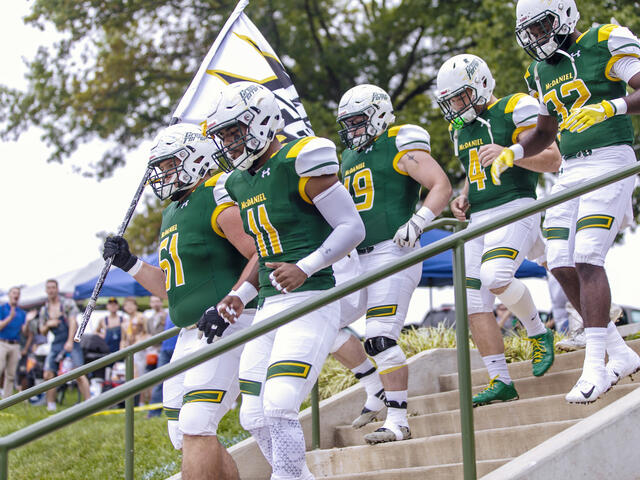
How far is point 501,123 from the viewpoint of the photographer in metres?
Result: 5.64

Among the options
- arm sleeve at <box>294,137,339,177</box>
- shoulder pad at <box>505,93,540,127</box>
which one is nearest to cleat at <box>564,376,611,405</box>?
arm sleeve at <box>294,137,339,177</box>

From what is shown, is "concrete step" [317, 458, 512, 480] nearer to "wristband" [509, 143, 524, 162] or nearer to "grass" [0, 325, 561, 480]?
"wristband" [509, 143, 524, 162]

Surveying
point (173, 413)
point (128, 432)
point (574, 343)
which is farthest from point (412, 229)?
point (128, 432)

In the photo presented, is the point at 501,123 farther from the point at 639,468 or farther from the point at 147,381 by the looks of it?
the point at 147,381

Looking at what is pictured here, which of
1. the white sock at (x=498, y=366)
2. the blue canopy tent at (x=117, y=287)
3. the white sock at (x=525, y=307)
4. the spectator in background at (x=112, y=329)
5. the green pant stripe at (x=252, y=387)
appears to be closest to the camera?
the green pant stripe at (x=252, y=387)

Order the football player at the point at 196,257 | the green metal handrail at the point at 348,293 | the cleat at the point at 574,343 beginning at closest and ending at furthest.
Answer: the green metal handrail at the point at 348,293, the football player at the point at 196,257, the cleat at the point at 574,343

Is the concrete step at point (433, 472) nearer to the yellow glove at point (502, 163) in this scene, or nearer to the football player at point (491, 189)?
the football player at point (491, 189)

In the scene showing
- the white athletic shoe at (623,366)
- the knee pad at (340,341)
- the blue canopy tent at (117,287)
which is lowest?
the white athletic shoe at (623,366)

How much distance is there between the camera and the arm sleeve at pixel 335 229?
13.2 ft

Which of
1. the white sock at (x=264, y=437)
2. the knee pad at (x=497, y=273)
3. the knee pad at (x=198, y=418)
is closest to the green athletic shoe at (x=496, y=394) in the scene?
the knee pad at (x=497, y=273)

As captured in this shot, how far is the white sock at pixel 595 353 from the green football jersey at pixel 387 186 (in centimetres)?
140

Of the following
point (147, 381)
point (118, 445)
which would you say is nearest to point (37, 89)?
point (118, 445)

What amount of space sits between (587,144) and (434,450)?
6.57 feet

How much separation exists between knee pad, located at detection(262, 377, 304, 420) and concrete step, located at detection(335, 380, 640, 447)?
1.74 m
